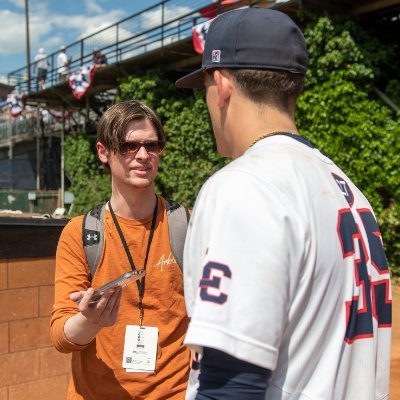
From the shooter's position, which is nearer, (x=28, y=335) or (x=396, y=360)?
(x=28, y=335)

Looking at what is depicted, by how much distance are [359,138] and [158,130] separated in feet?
28.9

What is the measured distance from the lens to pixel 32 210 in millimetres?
23859

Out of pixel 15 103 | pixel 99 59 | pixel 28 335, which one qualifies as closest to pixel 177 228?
pixel 28 335

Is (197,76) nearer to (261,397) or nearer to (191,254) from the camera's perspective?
(191,254)

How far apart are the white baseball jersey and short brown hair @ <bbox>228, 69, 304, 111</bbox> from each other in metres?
0.11

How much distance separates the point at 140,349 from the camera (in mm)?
2125

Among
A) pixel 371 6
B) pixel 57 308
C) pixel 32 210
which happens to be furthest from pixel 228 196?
pixel 32 210

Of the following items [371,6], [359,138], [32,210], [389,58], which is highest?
[371,6]

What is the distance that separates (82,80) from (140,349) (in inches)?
665

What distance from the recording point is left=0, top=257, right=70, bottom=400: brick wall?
3.82 metres

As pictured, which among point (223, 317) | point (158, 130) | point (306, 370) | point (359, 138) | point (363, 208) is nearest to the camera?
point (223, 317)

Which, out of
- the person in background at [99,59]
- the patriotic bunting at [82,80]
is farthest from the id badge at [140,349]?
the person in background at [99,59]

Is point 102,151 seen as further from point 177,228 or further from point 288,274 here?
point 288,274

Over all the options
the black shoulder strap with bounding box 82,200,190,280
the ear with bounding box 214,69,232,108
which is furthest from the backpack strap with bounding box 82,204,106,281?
the ear with bounding box 214,69,232,108
